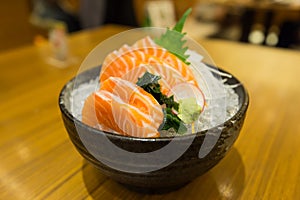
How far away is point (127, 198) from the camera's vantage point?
53 cm

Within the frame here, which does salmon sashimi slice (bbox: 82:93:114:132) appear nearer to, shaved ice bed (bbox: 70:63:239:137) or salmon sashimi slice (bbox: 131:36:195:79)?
shaved ice bed (bbox: 70:63:239:137)

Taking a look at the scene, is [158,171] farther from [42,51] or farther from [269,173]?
[42,51]

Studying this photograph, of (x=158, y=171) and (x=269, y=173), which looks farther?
(x=269, y=173)

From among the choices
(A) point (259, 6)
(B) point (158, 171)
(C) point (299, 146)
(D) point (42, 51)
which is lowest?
(A) point (259, 6)

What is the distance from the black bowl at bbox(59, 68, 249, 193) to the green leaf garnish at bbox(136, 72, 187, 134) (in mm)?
42

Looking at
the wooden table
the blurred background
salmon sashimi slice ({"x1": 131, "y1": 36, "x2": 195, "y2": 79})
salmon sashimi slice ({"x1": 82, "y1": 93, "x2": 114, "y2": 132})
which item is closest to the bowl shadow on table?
the wooden table

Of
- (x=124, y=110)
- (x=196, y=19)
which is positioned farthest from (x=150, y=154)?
(x=196, y=19)

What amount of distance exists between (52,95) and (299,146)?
31.0 inches

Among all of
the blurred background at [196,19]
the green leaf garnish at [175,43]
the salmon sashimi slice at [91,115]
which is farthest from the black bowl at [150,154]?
the blurred background at [196,19]

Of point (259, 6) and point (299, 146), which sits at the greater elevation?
point (299, 146)

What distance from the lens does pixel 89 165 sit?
0.62 metres

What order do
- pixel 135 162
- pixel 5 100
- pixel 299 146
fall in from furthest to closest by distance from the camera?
pixel 5 100
pixel 299 146
pixel 135 162

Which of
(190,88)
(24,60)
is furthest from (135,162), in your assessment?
(24,60)

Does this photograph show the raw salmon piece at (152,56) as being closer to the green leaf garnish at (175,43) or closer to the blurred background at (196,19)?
the green leaf garnish at (175,43)
